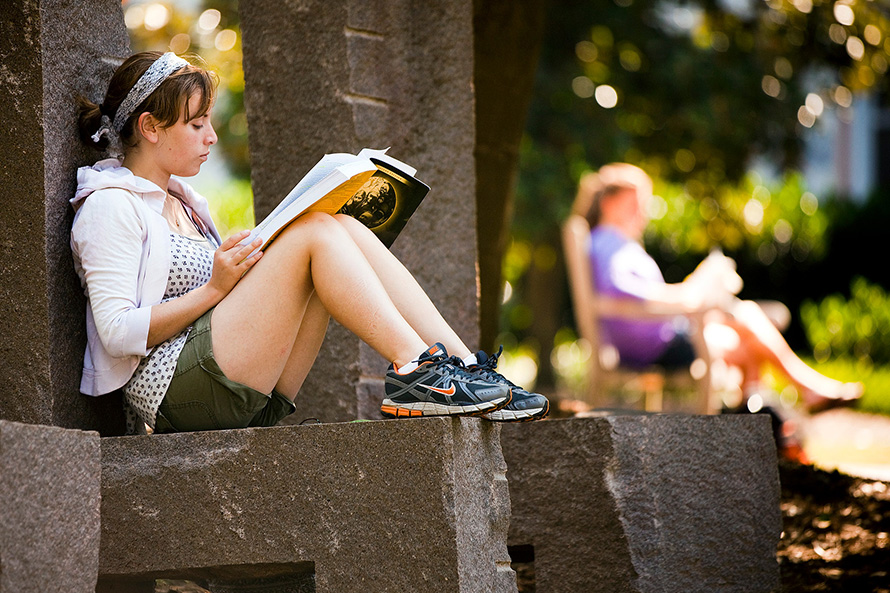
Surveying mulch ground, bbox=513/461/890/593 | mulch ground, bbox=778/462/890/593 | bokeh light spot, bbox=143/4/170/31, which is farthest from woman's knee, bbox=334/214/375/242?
bokeh light spot, bbox=143/4/170/31

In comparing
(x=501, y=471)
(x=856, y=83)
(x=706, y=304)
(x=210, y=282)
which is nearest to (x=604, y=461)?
(x=501, y=471)

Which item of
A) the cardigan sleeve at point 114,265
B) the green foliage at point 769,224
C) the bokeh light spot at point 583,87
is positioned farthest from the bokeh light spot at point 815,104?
the cardigan sleeve at point 114,265

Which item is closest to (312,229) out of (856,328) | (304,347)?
(304,347)

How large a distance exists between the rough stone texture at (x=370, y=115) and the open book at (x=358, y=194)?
953mm

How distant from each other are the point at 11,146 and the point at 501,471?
4.88 ft

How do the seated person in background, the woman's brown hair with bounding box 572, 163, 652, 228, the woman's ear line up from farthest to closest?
the woman's brown hair with bounding box 572, 163, 652, 228 → the seated person in background → the woman's ear

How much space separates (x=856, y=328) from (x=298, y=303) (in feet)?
28.7

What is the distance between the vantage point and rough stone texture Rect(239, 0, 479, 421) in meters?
3.95

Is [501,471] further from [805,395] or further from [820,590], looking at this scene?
[805,395]

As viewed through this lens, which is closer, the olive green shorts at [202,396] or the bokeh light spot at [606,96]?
the olive green shorts at [202,396]

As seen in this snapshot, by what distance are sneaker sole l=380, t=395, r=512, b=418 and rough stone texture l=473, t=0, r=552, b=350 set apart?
8.17ft

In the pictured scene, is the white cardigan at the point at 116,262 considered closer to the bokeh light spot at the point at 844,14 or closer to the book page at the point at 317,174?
the book page at the point at 317,174

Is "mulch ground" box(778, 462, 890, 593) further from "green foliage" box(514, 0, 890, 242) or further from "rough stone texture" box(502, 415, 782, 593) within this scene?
"green foliage" box(514, 0, 890, 242)

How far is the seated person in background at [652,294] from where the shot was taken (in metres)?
6.11
